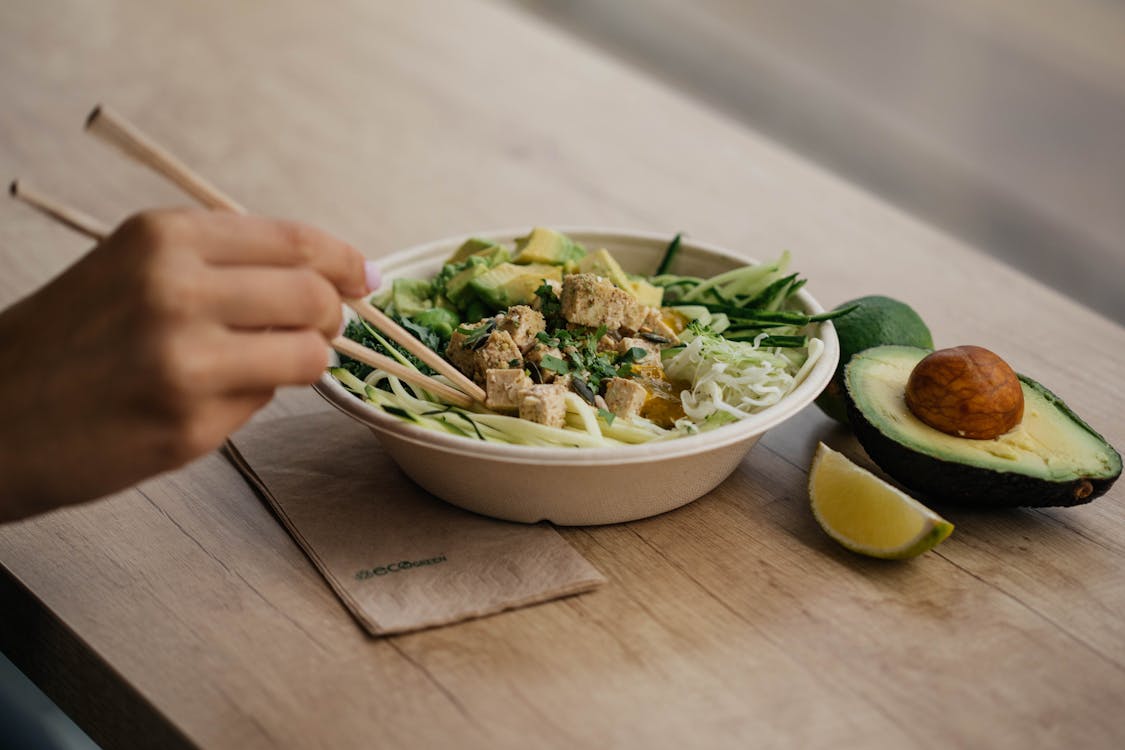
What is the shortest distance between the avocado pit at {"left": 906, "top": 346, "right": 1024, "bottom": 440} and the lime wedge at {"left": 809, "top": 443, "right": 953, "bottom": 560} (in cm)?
13

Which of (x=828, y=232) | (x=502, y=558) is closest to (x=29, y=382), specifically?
(x=502, y=558)

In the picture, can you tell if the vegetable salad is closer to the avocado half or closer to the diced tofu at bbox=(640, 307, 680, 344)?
the diced tofu at bbox=(640, 307, 680, 344)

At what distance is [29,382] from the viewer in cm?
109

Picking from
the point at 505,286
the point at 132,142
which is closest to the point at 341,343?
the point at 132,142

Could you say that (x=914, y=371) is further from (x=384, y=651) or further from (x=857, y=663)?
(x=384, y=651)

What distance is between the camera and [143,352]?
41.4 inches

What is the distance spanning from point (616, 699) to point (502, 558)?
274 mm

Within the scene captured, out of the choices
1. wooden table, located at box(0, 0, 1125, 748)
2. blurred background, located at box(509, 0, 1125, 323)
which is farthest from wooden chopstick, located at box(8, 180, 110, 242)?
blurred background, located at box(509, 0, 1125, 323)

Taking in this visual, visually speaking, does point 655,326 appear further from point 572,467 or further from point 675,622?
point 675,622

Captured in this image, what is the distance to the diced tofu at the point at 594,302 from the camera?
163 cm

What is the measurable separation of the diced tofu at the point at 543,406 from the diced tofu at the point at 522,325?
119 mm

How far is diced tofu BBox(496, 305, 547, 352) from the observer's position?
160 centimetres

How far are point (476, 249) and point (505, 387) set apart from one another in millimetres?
467

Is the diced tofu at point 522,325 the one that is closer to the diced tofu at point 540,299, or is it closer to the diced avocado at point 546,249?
the diced tofu at point 540,299
